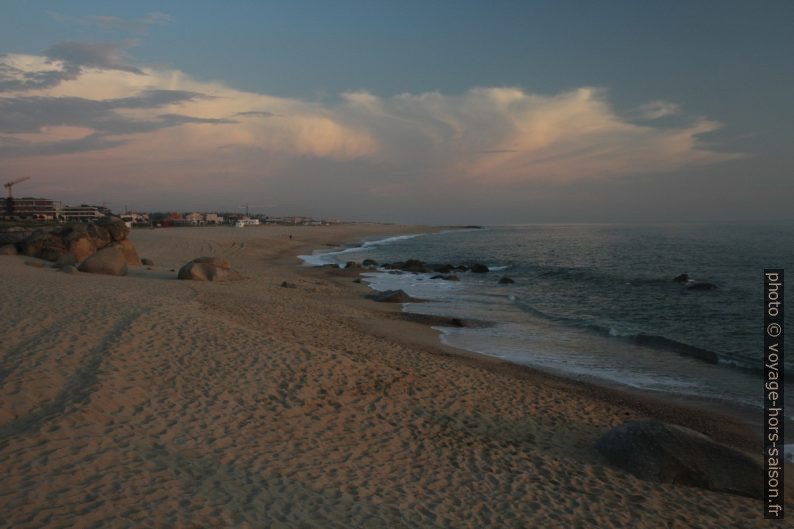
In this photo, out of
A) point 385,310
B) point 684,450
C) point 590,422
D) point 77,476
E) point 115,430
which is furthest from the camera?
point 385,310

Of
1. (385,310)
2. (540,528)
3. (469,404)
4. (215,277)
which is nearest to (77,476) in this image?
(540,528)

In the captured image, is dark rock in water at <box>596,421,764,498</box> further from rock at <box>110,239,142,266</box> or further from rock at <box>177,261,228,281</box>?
rock at <box>110,239,142,266</box>

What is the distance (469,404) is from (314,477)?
4564mm

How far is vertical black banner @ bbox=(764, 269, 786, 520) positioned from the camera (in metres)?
7.44

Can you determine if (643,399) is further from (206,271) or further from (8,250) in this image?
(8,250)

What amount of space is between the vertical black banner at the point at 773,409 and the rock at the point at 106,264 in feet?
81.9

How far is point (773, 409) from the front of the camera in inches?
466

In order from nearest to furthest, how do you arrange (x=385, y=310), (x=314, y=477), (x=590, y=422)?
(x=314, y=477) → (x=590, y=422) → (x=385, y=310)

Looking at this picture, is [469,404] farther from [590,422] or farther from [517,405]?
[590,422]

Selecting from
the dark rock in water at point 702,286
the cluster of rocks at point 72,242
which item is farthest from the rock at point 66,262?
the dark rock in water at point 702,286

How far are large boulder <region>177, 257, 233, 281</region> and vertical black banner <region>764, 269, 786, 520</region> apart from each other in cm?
2185

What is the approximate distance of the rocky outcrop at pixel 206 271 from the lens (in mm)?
24625

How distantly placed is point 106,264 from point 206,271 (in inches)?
173

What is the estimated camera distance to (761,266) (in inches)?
1678
